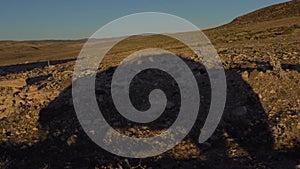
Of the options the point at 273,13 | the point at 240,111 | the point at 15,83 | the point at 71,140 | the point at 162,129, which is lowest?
the point at 71,140

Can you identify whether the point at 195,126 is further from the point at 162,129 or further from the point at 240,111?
the point at 240,111

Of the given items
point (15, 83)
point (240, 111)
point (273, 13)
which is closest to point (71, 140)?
point (240, 111)

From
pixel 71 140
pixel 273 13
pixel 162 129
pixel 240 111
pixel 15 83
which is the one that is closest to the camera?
pixel 162 129

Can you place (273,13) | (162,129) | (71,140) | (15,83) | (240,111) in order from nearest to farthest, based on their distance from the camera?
(162,129), (71,140), (240,111), (15,83), (273,13)

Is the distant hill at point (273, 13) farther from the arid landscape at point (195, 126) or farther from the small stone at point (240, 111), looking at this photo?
the small stone at point (240, 111)

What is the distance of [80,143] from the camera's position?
29.7 ft

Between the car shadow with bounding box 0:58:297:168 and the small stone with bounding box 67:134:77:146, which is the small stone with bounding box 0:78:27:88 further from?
the small stone with bounding box 67:134:77:146

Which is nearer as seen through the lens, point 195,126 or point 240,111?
point 195,126

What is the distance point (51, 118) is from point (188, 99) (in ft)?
12.0

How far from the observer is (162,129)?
903cm

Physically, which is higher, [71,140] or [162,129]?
[162,129]

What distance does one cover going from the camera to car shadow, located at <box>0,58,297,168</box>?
7.67 metres

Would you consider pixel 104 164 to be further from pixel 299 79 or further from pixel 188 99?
pixel 299 79

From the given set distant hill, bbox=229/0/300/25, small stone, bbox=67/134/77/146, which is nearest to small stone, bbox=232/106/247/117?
small stone, bbox=67/134/77/146
